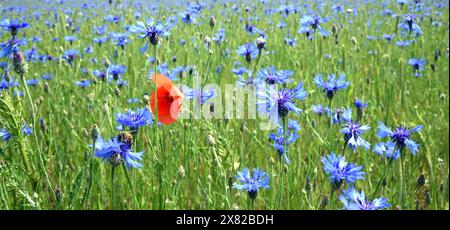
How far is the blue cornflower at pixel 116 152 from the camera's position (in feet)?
2.99

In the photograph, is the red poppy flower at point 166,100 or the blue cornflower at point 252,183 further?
the red poppy flower at point 166,100

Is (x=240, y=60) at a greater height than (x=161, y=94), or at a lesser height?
greater

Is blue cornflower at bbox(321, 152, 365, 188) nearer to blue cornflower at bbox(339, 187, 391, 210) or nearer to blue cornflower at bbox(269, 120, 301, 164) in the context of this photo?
blue cornflower at bbox(339, 187, 391, 210)

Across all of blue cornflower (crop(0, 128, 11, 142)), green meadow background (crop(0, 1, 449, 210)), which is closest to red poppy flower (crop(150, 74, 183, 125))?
green meadow background (crop(0, 1, 449, 210))

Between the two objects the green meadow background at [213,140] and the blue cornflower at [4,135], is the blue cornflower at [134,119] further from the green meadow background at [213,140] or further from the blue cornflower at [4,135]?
the blue cornflower at [4,135]

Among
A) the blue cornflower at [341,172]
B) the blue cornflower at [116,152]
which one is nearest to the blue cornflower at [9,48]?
the blue cornflower at [116,152]

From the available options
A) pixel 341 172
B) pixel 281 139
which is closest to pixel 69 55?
pixel 281 139

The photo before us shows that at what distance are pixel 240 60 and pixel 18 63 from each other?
6.56 feet

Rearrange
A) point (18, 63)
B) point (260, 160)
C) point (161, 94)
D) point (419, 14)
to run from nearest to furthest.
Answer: point (18, 63) → point (161, 94) → point (260, 160) → point (419, 14)

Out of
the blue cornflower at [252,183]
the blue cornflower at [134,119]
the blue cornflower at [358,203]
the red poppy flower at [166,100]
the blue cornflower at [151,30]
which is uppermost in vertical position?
the blue cornflower at [151,30]

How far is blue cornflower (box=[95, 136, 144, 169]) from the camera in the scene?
0.91 meters

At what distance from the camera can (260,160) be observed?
5.85ft
